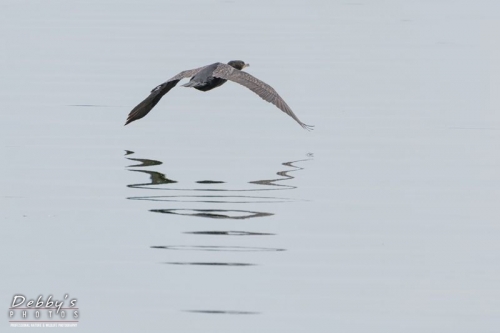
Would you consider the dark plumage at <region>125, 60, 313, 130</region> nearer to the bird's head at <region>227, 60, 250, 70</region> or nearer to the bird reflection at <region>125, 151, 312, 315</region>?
the bird's head at <region>227, 60, 250, 70</region>

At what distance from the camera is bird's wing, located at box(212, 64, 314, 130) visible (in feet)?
48.2

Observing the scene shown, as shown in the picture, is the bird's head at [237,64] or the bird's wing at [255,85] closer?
the bird's wing at [255,85]

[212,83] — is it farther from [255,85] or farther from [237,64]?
[237,64]

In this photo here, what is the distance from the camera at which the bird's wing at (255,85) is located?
48.2ft

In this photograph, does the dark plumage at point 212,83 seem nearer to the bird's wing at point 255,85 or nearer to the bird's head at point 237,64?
the bird's wing at point 255,85

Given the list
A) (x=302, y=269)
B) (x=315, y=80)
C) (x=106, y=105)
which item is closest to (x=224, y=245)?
(x=302, y=269)

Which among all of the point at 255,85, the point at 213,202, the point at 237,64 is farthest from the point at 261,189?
the point at 237,64

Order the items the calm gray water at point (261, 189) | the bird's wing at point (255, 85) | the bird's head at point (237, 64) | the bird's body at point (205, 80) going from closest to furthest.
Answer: the calm gray water at point (261, 189) < the bird's wing at point (255, 85) < the bird's body at point (205, 80) < the bird's head at point (237, 64)

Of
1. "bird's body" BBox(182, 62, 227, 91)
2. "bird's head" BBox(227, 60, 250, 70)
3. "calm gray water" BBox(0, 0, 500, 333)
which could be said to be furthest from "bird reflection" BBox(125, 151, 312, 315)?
"bird's head" BBox(227, 60, 250, 70)

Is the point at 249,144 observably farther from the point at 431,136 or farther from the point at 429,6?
the point at 429,6

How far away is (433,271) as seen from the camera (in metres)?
10.6

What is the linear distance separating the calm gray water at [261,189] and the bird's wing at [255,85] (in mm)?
553

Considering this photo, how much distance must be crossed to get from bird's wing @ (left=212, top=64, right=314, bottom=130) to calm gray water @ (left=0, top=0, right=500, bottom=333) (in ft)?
1.81

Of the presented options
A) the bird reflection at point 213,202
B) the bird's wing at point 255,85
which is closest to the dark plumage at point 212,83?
the bird's wing at point 255,85
